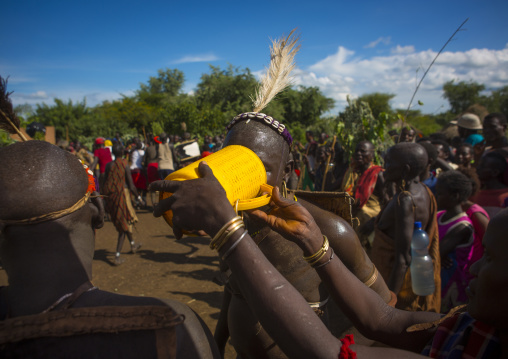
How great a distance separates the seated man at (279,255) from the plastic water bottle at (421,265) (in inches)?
47.4

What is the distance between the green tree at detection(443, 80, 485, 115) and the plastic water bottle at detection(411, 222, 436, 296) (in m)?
44.5

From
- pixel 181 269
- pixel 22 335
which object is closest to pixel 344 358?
pixel 22 335

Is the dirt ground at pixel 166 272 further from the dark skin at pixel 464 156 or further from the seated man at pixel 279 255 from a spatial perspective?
the dark skin at pixel 464 156

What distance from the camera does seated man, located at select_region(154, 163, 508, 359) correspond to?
1038 mm

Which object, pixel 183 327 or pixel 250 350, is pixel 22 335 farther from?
pixel 250 350

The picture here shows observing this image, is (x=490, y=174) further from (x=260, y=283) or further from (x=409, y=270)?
(x=260, y=283)

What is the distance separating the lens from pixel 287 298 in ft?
3.45

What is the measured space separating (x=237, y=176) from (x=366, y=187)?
411 centimetres

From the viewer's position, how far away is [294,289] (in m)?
1.10

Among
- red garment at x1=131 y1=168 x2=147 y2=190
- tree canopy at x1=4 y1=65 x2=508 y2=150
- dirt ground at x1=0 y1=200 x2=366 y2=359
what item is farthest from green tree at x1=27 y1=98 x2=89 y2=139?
dirt ground at x1=0 y1=200 x2=366 y2=359

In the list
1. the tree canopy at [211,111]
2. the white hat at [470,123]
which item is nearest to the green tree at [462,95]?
the tree canopy at [211,111]

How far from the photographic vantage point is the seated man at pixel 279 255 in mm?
1913

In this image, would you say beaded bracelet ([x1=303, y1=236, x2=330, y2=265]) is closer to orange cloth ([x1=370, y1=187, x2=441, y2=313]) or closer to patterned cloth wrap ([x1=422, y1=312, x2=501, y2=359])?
patterned cloth wrap ([x1=422, y1=312, x2=501, y2=359])

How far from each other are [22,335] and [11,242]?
470 millimetres
